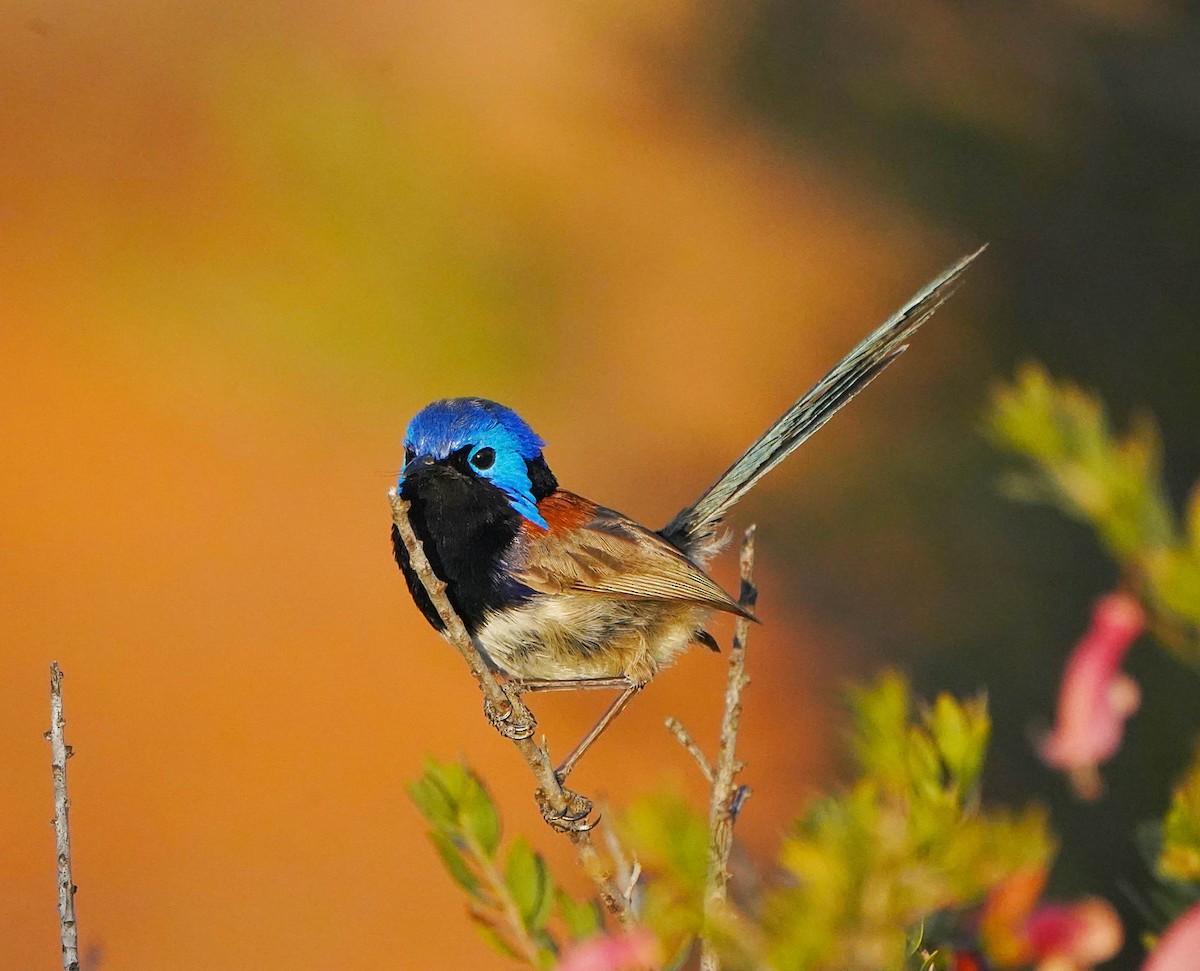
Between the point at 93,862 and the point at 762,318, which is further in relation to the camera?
the point at 762,318

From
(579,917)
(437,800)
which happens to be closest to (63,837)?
(437,800)

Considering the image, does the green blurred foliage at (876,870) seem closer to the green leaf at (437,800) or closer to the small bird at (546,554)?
the green leaf at (437,800)

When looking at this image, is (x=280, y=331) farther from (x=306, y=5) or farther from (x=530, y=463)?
(x=530, y=463)

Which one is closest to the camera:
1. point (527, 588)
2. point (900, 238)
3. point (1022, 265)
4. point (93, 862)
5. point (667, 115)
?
point (527, 588)

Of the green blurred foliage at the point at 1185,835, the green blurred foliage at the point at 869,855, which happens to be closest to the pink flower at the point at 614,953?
the green blurred foliage at the point at 869,855

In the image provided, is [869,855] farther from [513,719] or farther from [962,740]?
[513,719]

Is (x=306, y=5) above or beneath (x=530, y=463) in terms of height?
above

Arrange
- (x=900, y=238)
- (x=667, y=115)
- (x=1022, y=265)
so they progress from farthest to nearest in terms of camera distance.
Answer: (x=667, y=115), (x=900, y=238), (x=1022, y=265)

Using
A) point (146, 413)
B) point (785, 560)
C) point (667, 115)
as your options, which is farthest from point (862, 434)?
point (146, 413)

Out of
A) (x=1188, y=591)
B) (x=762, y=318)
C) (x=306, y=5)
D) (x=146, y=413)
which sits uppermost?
(x=306, y=5)
